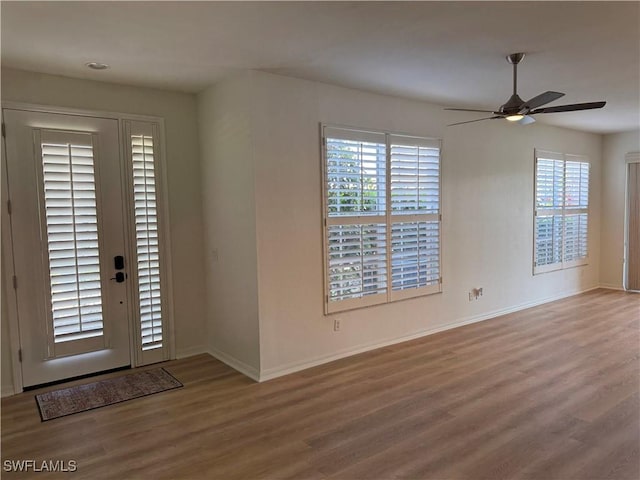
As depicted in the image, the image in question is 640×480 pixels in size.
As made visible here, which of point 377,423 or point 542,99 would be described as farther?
point 542,99

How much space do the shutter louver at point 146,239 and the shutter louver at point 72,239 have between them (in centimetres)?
38

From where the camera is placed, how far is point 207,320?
187 inches

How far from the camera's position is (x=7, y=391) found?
369 centimetres

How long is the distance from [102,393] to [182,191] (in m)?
2.03

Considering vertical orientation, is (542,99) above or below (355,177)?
above

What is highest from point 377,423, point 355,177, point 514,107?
point 514,107

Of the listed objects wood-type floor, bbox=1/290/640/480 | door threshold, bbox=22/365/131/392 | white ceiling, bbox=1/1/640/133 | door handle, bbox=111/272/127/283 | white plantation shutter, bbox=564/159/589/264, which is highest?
white ceiling, bbox=1/1/640/133

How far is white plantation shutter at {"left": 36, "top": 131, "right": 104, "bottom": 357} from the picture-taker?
12.5 ft

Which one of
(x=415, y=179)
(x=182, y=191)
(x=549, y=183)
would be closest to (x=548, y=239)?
(x=549, y=183)

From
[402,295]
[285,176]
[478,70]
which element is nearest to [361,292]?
[402,295]

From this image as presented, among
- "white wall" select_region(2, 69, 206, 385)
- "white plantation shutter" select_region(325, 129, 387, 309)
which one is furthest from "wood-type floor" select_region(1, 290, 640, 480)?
"white plantation shutter" select_region(325, 129, 387, 309)

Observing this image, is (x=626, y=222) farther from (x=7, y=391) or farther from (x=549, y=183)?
(x=7, y=391)

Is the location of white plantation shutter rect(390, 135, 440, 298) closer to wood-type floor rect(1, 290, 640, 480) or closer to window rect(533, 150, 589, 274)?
wood-type floor rect(1, 290, 640, 480)

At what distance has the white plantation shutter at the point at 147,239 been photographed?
425 cm
